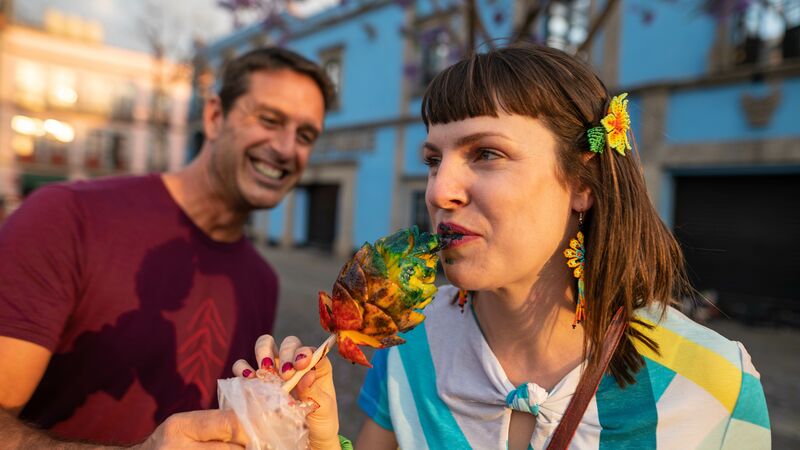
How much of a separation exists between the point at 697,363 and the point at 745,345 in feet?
25.8

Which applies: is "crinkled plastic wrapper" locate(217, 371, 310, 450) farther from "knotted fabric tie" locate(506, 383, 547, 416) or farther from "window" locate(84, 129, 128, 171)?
"window" locate(84, 129, 128, 171)

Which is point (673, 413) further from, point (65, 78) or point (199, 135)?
point (65, 78)

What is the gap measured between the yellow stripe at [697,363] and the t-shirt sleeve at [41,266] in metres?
2.25

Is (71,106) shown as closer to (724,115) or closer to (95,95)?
(95,95)

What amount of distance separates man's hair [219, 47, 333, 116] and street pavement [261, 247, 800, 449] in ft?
8.30

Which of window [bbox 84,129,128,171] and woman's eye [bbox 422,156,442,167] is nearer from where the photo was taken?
woman's eye [bbox 422,156,442,167]

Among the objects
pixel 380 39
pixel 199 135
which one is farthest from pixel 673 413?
pixel 199 135

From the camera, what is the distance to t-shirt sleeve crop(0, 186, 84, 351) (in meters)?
1.96

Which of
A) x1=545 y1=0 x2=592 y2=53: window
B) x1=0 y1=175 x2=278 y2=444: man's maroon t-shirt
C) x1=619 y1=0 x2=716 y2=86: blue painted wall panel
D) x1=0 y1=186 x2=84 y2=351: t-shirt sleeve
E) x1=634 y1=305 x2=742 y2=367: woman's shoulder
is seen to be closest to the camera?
x1=634 y1=305 x2=742 y2=367: woman's shoulder

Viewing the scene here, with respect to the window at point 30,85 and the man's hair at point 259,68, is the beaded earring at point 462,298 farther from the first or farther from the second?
the window at point 30,85

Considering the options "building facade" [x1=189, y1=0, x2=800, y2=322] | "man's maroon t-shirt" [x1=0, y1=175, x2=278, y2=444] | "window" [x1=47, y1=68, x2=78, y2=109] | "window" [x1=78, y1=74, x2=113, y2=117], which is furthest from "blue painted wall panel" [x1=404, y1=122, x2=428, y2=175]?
"window" [x1=47, y1=68, x2=78, y2=109]

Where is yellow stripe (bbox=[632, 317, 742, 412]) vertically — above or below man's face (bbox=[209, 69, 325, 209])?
below

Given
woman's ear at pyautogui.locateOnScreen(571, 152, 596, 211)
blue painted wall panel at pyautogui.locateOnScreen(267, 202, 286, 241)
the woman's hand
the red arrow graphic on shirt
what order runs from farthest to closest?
blue painted wall panel at pyautogui.locateOnScreen(267, 202, 286, 241) < the red arrow graphic on shirt < woman's ear at pyautogui.locateOnScreen(571, 152, 596, 211) < the woman's hand

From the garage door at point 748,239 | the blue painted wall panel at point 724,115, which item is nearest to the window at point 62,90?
the blue painted wall panel at point 724,115
